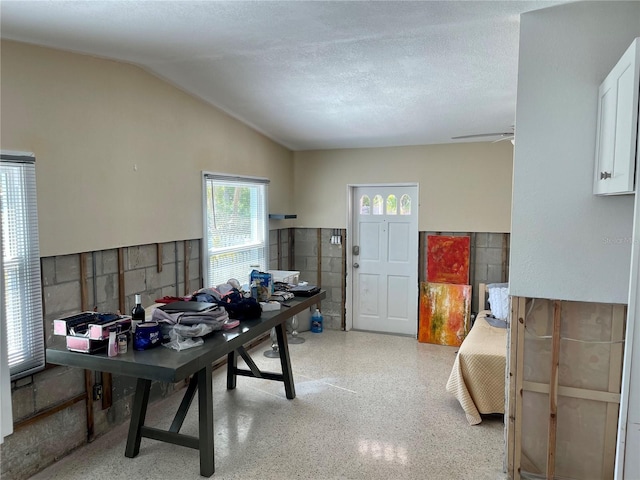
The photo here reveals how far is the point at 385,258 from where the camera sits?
5.55m

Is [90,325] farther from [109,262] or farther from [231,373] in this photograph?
[231,373]

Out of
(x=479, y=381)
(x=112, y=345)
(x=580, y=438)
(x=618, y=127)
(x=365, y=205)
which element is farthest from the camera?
(x=365, y=205)

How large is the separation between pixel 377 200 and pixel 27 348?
13.4 ft

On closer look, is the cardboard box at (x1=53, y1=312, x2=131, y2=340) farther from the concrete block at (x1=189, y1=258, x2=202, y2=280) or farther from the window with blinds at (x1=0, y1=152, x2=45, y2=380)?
the concrete block at (x1=189, y1=258, x2=202, y2=280)

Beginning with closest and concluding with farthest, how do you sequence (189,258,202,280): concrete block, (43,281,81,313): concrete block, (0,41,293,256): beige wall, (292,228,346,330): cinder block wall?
(0,41,293,256): beige wall → (43,281,81,313): concrete block → (189,258,202,280): concrete block → (292,228,346,330): cinder block wall

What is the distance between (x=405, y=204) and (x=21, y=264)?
4105mm

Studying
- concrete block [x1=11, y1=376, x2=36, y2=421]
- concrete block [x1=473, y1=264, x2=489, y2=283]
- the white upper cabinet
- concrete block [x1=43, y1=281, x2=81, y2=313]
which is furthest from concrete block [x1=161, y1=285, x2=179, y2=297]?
concrete block [x1=473, y1=264, x2=489, y2=283]

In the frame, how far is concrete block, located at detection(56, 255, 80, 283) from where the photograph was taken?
8.75ft

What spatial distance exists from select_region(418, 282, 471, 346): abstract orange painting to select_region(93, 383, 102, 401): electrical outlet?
357cm

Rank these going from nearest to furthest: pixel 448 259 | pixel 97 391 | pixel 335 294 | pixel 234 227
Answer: pixel 97 391
pixel 234 227
pixel 448 259
pixel 335 294

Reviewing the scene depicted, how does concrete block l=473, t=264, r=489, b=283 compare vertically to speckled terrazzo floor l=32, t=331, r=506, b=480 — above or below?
above

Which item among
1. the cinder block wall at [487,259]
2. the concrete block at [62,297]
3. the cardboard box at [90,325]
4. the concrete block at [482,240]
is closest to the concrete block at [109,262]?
the concrete block at [62,297]

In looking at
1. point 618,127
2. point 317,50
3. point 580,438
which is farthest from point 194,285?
point 618,127

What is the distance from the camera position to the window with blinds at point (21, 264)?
2365 millimetres
